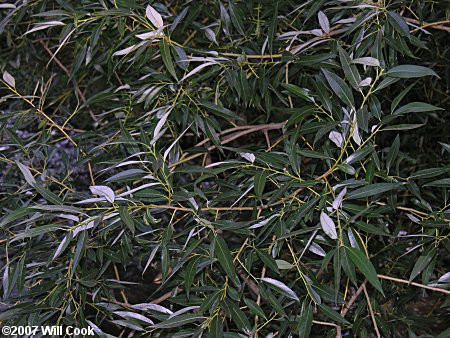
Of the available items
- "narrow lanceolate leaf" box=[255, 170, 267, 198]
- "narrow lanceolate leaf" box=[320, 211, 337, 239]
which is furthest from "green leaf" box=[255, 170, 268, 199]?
"narrow lanceolate leaf" box=[320, 211, 337, 239]

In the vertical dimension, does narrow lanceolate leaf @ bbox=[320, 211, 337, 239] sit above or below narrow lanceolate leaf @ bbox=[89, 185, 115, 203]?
above

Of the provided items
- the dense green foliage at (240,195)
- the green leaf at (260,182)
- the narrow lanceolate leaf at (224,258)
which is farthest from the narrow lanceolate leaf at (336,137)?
the narrow lanceolate leaf at (224,258)

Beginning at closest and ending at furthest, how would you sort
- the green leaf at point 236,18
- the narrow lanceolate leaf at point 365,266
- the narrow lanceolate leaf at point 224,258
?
the narrow lanceolate leaf at point 365,266, the narrow lanceolate leaf at point 224,258, the green leaf at point 236,18

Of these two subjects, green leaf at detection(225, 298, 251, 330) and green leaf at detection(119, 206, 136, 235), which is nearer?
green leaf at detection(119, 206, 136, 235)

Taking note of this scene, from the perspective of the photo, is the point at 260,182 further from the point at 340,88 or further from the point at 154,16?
the point at 154,16

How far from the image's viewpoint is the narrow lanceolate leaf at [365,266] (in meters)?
0.82

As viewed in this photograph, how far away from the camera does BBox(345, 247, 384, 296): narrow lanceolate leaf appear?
2.68ft

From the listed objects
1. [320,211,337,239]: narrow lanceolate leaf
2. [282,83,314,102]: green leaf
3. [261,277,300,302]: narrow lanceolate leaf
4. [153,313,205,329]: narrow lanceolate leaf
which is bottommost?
[153,313,205,329]: narrow lanceolate leaf

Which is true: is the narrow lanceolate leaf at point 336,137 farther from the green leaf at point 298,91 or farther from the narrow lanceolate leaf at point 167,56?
the narrow lanceolate leaf at point 167,56

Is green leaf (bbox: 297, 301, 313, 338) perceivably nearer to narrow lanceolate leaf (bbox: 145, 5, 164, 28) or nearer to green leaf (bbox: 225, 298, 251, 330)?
green leaf (bbox: 225, 298, 251, 330)

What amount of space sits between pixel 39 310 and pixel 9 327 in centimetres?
12

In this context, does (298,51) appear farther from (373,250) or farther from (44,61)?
(44,61)

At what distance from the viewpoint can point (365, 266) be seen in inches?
32.8

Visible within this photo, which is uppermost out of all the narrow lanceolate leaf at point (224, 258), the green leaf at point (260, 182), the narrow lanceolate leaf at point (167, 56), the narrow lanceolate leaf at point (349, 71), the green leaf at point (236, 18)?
the narrow lanceolate leaf at point (349, 71)
